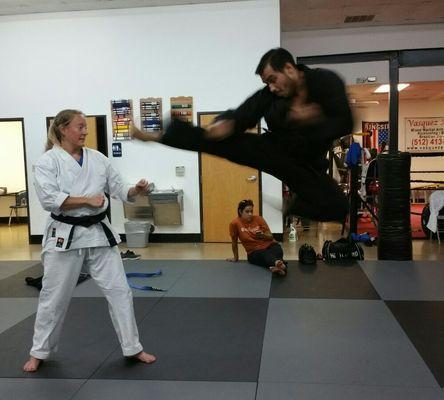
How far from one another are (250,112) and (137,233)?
20.8 feet

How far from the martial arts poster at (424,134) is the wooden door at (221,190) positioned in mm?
8120

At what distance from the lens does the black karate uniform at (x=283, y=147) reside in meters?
2.32

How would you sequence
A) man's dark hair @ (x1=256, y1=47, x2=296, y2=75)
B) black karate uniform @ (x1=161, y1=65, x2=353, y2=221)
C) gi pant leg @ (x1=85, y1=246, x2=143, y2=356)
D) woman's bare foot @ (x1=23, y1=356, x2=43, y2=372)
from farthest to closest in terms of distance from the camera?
woman's bare foot @ (x1=23, y1=356, x2=43, y2=372) → gi pant leg @ (x1=85, y1=246, x2=143, y2=356) → black karate uniform @ (x1=161, y1=65, x2=353, y2=221) → man's dark hair @ (x1=256, y1=47, x2=296, y2=75)

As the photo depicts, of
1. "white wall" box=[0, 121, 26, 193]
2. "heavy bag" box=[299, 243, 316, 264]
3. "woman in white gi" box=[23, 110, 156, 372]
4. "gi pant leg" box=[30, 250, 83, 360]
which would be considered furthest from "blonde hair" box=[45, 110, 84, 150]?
"white wall" box=[0, 121, 26, 193]

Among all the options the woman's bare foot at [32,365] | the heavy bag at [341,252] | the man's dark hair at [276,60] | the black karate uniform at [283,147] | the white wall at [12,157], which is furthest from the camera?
the white wall at [12,157]

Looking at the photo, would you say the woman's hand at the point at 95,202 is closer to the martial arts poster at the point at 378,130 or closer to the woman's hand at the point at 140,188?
the woman's hand at the point at 140,188

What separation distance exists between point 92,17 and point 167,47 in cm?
145

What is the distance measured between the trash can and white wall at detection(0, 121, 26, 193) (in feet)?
16.2

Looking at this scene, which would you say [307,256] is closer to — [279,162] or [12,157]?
[279,162]

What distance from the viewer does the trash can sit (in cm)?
845

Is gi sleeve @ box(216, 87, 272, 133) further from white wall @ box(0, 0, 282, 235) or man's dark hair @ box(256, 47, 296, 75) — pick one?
white wall @ box(0, 0, 282, 235)

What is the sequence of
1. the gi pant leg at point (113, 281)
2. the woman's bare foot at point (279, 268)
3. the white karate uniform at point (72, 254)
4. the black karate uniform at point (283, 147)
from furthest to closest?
the woman's bare foot at point (279, 268) < the gi pant leg at point (113, 281) < the white karate uniform at point (72, 254) < the black karate uniform at point (283, 147)

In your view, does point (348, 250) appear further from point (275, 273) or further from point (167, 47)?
point (167, 47)

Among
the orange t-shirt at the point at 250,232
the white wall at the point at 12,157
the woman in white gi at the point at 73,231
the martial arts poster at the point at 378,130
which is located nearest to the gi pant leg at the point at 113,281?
the woman in white gi at the point at 73,231
